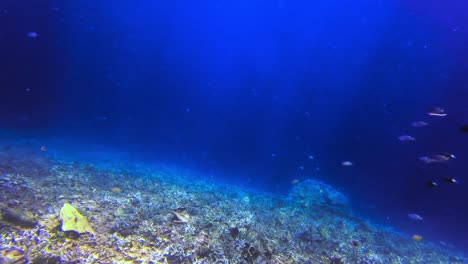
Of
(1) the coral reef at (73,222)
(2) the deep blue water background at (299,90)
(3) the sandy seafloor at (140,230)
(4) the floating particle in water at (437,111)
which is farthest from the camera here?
(2) the deep blue water background at (299,90)

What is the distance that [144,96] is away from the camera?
269ft

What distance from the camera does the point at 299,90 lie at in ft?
201

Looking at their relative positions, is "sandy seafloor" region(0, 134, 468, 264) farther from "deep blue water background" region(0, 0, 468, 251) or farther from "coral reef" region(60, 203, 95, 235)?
"deep blue water background" region(0, 0, 468, 251)

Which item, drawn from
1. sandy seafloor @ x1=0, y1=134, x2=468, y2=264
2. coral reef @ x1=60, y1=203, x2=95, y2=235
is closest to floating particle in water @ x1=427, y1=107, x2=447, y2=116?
sandy seafloor @ x1=0, y1=134, x2=468, y2=264

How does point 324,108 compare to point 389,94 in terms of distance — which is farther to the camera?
point 324,108

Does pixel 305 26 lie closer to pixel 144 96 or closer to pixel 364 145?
pixel 364 145

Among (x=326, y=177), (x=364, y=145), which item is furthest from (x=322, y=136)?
(x=326, y=177)

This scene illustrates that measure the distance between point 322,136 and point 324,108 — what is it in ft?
22.0

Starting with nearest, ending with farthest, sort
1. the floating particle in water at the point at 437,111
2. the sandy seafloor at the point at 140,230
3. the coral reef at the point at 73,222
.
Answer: the sandy seafloor at the point at 140,230 < the coral reef at the point at 73,222 < the floating particle in water at the point at 437,111

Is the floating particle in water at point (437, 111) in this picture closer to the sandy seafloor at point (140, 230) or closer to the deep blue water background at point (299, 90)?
the sandy seafloor at point (140, 230)

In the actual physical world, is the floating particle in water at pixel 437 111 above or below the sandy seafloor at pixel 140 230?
above

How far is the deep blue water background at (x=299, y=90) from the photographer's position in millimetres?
34375

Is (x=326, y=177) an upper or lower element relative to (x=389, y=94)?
lower

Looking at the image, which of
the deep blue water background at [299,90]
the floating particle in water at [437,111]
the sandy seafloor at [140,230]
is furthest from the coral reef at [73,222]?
the deep blue water background at [299,90]
